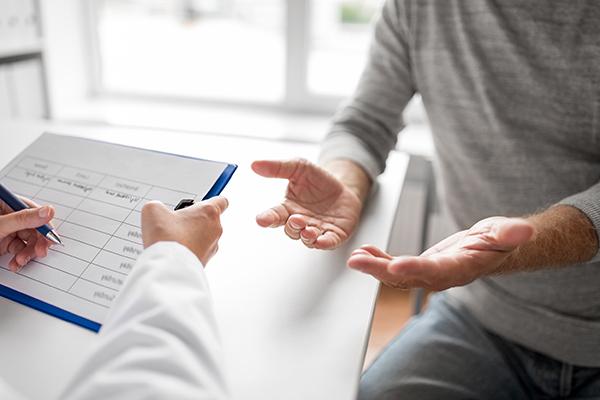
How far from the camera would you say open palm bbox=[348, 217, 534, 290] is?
0.46m

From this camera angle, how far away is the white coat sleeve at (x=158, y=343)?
37 cm

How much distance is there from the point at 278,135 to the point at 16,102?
0.71 metres

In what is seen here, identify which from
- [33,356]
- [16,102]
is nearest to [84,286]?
[33,356]

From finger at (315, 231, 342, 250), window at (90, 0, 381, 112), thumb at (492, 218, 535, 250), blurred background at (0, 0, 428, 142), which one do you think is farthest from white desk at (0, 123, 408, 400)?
window at (90, 0, 381, 112)

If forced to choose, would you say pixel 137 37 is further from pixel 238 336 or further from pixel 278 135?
pixel 238 336

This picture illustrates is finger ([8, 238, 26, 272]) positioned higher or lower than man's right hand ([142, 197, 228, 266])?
lower

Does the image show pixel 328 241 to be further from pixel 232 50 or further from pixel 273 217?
pixel 232 50

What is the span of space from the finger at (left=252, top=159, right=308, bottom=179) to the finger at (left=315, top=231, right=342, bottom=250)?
87mm

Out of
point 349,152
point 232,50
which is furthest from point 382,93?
point 232,50

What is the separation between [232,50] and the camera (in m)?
1.82

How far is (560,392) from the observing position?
742 mm

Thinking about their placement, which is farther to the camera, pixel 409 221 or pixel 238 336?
pixel 409 221

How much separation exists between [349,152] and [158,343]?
477mm

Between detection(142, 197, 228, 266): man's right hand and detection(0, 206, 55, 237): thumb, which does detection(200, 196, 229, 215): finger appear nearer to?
detection(142, 197, 228, 266): man's right hand
